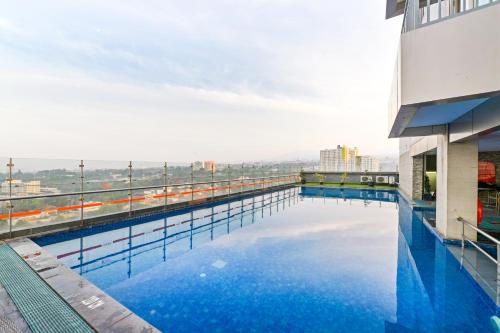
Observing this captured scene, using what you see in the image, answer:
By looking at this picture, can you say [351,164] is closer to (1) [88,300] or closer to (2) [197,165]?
(2) [197,165]

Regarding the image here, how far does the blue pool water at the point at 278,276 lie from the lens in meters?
2.10

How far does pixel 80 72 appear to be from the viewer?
280 inches

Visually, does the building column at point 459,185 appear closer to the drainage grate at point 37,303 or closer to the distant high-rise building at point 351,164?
the drainage grate at point 37,303

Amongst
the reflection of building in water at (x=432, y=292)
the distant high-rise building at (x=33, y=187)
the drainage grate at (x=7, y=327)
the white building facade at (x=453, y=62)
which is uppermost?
the white building facade at (x=453, y=62)

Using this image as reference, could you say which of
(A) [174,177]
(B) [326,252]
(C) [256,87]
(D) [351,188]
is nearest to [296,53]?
(C) [256,87]

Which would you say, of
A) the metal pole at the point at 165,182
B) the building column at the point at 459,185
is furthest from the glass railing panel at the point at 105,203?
the building column at the point at 459,185

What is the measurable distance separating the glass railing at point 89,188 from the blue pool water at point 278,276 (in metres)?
0.57

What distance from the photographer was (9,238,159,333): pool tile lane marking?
168 cm

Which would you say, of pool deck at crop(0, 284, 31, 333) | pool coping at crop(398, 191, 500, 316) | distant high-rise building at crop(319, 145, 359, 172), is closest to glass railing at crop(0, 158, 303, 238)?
pool deck at crop(0, 284, 31, 333)

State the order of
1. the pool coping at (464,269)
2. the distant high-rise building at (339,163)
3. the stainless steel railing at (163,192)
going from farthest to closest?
1. the distant high-rise building at (339,163)
2. the stainless steel railing at (163,192)
3. the pool coping at (464,269)

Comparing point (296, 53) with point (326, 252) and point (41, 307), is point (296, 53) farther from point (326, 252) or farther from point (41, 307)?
point (41, 307)

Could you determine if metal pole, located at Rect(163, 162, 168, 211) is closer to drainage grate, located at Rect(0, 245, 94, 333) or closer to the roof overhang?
drainage grate, located at Rect(0, 245, 94, 333)

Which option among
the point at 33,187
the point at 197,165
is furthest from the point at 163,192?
the point at 33,187

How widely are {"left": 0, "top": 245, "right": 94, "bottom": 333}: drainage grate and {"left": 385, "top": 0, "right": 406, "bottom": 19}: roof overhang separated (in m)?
9.31
